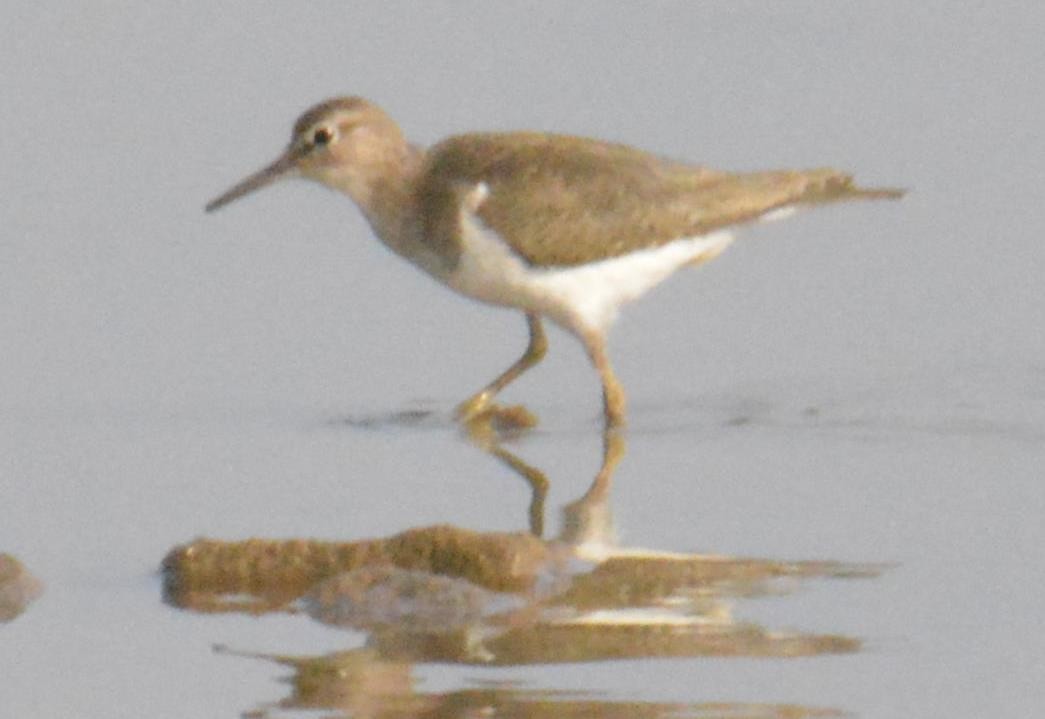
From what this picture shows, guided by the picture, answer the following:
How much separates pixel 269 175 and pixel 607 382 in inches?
66.8

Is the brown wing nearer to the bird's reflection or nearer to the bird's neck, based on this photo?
the bird's neck

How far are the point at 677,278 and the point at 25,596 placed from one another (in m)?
4.83

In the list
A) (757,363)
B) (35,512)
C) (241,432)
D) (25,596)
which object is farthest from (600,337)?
(25,596)

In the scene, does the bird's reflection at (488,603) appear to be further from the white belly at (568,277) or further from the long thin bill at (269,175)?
the long thin bill at (269,175)

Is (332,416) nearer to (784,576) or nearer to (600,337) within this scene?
(600,337)

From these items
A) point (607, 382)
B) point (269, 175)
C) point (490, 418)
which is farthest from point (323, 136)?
point (607, 382)

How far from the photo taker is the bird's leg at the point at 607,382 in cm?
980

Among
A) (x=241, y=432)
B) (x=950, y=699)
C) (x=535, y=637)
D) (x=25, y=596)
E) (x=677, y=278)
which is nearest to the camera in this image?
(x=950, y=699)

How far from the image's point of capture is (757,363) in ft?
33.9

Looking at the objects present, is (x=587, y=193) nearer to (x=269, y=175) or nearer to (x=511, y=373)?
(x=511, y=373)

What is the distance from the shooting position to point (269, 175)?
10.5 meters

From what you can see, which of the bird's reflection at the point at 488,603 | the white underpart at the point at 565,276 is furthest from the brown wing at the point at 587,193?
the bird's reflection at the point at 488,603

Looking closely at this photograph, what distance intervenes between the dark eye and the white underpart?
0.71m

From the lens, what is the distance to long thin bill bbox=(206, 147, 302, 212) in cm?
1050
